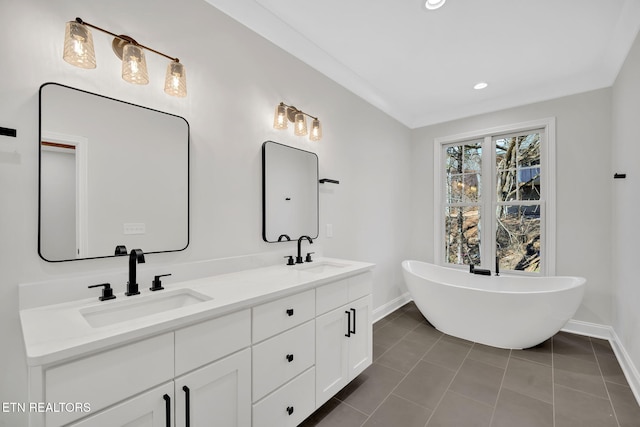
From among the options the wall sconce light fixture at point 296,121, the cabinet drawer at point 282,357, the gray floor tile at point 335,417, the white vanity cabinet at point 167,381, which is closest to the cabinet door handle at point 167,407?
the white vanity cabinet at point 167,381

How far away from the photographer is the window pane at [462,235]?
3.81m

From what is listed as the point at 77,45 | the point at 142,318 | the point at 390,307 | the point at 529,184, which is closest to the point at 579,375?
the point at 390,307

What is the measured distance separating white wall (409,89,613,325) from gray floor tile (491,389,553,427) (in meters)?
1.77

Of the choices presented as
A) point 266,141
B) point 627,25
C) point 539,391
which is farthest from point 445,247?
point 266,141

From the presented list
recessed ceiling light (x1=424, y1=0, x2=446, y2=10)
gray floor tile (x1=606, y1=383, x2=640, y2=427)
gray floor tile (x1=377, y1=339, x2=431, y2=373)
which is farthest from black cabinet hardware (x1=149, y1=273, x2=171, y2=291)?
gray floor tile (x1=606, y1=383, x2=640, y2=427)

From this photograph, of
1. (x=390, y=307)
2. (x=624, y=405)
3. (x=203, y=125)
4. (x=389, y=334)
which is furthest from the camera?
(x=390, y=307)

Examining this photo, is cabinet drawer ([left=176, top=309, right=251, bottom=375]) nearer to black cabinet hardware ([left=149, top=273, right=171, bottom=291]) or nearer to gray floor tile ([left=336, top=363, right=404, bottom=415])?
black cabinet hardware ([left=149, top=273, right=171, bottom=291])

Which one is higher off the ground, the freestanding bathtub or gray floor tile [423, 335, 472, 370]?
the freestanding bathtub

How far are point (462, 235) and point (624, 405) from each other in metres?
2.27

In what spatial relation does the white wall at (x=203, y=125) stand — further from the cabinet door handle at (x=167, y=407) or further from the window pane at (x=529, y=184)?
the window pane at (x=529, y=184)

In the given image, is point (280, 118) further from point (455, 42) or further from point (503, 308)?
point (503, 308)

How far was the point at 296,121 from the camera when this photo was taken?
228cm

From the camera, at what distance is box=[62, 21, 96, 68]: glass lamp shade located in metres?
1.20

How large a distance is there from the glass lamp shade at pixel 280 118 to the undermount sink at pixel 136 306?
1.33m
